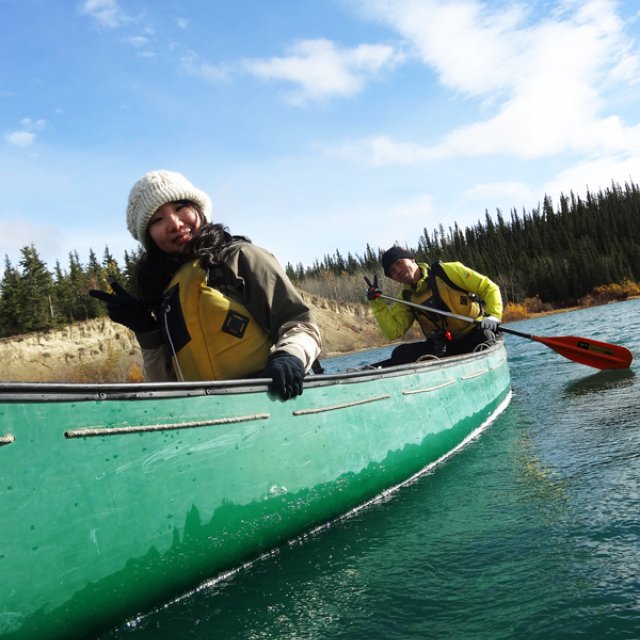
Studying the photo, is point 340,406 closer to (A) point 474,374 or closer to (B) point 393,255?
(A) point 474,374

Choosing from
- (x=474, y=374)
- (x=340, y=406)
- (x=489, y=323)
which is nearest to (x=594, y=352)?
(x=489, y=323)

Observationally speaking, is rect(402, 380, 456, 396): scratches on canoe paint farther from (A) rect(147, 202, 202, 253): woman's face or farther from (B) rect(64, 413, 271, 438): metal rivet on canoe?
(A) rect(147, 202, 202, 253): woman's face

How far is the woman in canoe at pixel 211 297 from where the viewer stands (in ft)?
9.89

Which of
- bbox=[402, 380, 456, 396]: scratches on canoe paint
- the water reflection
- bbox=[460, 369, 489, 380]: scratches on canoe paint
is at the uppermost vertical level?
bbox=[402, 380, 456, 396]: scratches on canoe paint

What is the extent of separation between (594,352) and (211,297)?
738cm

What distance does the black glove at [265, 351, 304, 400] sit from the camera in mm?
2705

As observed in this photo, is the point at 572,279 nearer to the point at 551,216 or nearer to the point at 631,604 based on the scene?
the point at 551,216

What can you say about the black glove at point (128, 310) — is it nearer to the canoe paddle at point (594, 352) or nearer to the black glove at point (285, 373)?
the black glove at point (285, 373)

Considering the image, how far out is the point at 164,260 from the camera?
3.35 m

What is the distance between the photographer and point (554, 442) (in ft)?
14.7

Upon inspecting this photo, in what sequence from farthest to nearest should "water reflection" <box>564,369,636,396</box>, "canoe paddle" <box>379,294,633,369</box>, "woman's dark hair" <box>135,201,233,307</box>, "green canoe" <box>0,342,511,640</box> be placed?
1. "canoe paddle" <box>379,294,633,369</box>
2. "water reflection" <box>564,369,636,396</box>
3. "woman's dark hair" <box>135,201,233,307</box>
4. "green canoe" <box>0,342,511,640</box>

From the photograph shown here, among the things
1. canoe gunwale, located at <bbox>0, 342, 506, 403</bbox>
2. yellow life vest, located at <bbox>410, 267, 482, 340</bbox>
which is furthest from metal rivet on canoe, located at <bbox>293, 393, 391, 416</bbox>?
yellow life vest, located at <bbox>410, 267, 482, 340</bbox>

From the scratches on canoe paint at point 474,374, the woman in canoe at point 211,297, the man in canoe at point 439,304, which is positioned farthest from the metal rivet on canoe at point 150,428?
the man in canoe at point 439,304

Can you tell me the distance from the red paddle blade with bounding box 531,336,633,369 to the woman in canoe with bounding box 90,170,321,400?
6904 mm
